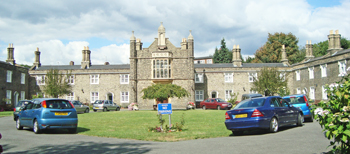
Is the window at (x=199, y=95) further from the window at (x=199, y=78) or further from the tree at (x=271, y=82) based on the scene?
the tree at (x=271, y=82)

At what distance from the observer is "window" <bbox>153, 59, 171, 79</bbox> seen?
42.6m

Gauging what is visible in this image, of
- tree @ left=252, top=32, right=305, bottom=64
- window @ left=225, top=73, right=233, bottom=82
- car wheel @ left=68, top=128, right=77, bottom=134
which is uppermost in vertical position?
tree @ left=252, top=32, right=305, bottom=64

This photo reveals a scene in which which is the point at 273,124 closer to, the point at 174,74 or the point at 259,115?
the point at 259,115

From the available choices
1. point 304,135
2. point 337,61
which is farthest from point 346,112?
point 337,61

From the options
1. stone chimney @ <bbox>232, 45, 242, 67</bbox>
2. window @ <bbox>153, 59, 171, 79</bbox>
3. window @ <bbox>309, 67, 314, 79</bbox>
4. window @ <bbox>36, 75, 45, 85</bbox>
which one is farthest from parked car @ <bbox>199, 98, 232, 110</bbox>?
window @ <bbox>36, 75, 45, 85</bbox>

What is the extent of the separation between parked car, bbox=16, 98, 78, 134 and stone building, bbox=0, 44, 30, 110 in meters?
29.3

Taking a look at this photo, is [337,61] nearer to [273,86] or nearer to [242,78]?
[273,86]

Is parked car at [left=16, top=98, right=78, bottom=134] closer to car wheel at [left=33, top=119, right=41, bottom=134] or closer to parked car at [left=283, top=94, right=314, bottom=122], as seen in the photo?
car wheel at [left=33, top=119, right=41, bottom=134]

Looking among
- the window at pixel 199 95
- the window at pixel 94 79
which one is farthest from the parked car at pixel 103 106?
the window at pixel 199 95

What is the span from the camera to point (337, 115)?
5.12 meters

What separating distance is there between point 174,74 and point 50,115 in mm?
31297

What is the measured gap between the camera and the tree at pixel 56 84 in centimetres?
4631

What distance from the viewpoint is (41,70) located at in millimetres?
49750

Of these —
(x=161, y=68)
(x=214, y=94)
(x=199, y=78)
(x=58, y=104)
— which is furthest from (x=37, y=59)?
(x=58, y=104)
